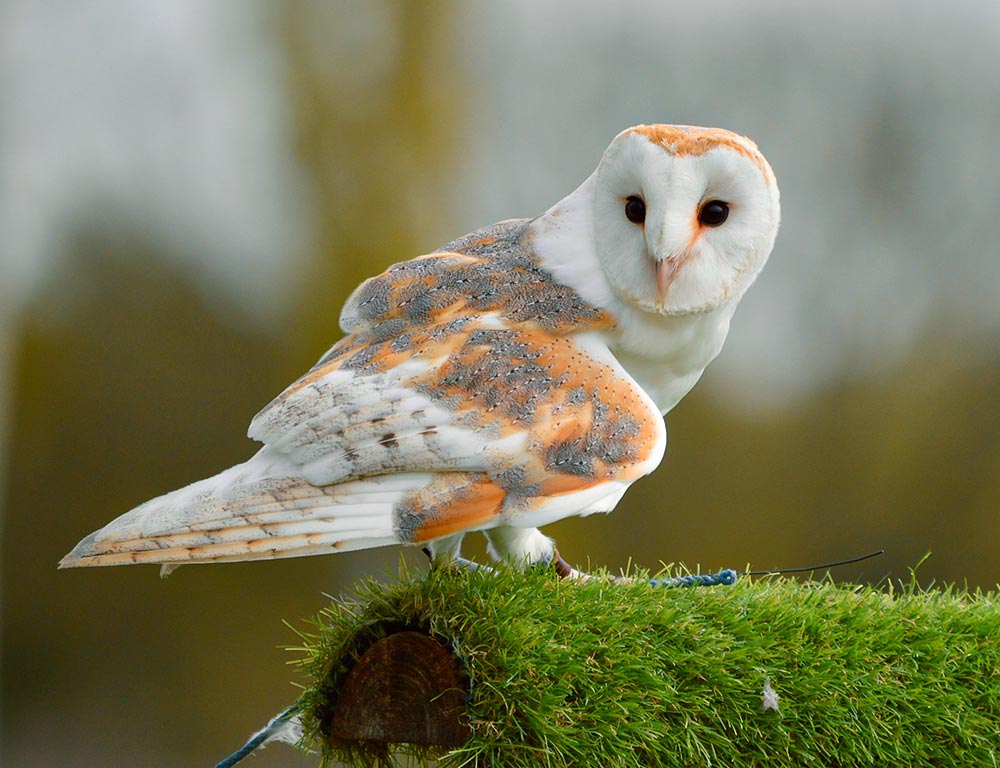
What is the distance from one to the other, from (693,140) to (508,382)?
13.6 inches

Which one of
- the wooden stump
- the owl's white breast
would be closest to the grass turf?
the wooden stump

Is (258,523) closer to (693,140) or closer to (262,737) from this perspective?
(262,737)

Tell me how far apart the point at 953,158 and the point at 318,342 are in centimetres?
207

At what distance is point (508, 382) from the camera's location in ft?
3.49

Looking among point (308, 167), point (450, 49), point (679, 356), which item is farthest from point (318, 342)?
point (679, 356)

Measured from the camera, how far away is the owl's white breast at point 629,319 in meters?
1.16

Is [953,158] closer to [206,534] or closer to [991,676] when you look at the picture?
[991,676]

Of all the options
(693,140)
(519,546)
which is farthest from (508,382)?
(693,140)

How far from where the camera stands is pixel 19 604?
257cm

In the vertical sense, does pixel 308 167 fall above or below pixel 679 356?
above

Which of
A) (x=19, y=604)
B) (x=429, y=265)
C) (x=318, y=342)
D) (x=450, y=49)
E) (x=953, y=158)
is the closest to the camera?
(x=429, y=265)

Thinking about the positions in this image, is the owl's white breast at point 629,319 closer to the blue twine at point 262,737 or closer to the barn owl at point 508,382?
the barn owl at point 508,382

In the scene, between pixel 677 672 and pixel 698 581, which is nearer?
pixel 677 672

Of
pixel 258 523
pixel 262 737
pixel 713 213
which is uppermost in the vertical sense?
pixel 713 213
